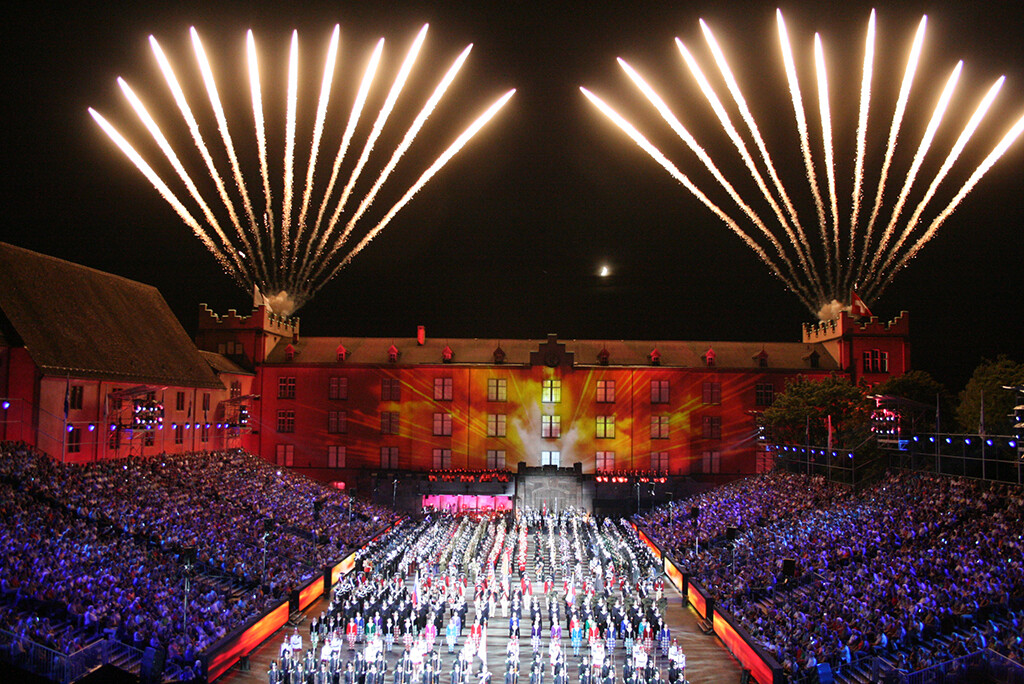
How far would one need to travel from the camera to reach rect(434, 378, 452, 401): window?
Answer: 61250 millimetres

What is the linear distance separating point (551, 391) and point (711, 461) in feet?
43.6

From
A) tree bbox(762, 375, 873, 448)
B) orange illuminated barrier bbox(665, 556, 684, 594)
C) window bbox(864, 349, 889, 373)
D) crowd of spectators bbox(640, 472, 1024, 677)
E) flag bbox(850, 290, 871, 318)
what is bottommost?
orange illuminated barrier bbox(665, 556, 684, 594)

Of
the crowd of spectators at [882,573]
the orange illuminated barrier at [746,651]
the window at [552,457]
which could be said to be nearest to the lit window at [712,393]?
the window at [552,457]

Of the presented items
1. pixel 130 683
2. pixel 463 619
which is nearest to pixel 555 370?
pixel 463 619

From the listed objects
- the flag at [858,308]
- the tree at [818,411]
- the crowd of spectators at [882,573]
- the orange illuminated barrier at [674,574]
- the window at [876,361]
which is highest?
the flag at [858,308]

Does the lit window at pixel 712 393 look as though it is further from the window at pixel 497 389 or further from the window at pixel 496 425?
the window at pixel 496 425

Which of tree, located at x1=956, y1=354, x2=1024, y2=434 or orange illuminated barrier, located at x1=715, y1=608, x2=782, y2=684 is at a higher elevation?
tree, located at x1=956, y1=354, x2=1024, y2=434

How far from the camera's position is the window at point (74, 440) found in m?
35.1

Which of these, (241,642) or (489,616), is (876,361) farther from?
(241,642)

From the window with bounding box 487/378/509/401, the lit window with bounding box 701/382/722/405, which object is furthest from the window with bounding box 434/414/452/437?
the lit window with bounding box 701/382/722/405

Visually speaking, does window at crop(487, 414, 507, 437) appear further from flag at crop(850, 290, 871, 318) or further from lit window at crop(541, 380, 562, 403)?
flag at crop(850, 290, 871, 318)

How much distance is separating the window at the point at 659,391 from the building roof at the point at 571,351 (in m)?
1.51

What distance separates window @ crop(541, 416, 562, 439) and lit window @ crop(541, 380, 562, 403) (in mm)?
1314

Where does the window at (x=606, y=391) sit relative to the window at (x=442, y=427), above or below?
above
